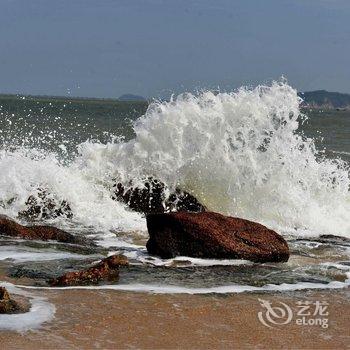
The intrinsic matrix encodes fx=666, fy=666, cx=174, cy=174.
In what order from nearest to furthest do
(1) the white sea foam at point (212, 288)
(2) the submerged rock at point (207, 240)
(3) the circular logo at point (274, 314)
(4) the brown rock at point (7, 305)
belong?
1. (4) the brown rock at point (7, 305)
2. (3) the circular logo at point (274, 314)
3. (1) the white sea foam at point (212, 288)
4. (2) the submerged rock at point (207, 240)

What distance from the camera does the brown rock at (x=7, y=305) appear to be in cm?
510

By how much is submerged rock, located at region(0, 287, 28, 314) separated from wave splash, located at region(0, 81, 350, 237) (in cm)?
631

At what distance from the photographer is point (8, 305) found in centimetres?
517

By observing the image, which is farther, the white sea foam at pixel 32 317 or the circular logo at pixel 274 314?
the circular logo at pixel 274 314

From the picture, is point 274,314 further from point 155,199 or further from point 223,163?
point 223,163

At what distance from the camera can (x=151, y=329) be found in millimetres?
4988

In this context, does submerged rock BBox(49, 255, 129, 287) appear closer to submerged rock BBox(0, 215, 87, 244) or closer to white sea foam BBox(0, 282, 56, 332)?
white sea foam BBox(0, 282, 56, 332)

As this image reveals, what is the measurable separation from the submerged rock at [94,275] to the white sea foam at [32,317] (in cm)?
54

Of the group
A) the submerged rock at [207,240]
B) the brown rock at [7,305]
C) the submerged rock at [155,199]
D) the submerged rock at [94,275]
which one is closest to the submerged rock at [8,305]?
the brown rock at [7,305]

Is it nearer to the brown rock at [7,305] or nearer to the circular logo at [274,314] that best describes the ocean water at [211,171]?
the circular logo at [274,314]

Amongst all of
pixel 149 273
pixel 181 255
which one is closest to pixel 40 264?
pixel 149 273

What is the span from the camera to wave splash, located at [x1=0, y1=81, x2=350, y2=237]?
12078 mm

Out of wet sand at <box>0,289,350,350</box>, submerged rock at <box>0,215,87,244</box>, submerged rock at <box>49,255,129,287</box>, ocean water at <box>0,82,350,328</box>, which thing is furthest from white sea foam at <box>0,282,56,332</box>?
ocean water at <box>0,82,350,328</box>

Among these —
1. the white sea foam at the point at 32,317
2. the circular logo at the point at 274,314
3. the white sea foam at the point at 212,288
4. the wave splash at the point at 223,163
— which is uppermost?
the wave splash at the point at 223,163
